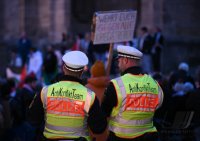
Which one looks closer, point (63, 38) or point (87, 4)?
point (63, 38)

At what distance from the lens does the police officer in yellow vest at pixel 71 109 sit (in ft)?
19.3

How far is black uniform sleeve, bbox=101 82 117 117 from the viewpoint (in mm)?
6299

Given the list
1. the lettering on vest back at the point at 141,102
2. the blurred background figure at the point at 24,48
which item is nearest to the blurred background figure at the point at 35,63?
the blurred background figure at the point at 24,48

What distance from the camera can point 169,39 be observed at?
22125 millimetres

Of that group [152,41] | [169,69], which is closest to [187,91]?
[152,41]

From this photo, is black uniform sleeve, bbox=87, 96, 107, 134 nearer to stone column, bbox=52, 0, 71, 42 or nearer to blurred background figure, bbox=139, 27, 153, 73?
blurred background figure, bbox=139, 27, 153, 73

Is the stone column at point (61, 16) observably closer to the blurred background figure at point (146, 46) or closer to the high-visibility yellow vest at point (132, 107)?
the blurred background figure at point (146, 46)

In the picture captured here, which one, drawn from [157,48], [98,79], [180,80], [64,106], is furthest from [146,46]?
[64,106]

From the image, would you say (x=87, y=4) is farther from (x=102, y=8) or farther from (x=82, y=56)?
(x=82, y=56)

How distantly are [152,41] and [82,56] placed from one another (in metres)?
12.7

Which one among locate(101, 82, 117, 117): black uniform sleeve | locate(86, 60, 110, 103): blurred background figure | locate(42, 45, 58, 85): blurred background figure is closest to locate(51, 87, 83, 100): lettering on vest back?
locate(101, 82, 117, 117): black uniform sleeve

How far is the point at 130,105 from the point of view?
20.8ft

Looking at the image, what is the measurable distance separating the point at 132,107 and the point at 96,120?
2.02ft

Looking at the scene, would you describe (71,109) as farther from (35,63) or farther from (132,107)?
(35,63)
